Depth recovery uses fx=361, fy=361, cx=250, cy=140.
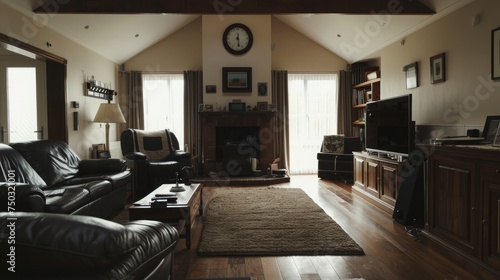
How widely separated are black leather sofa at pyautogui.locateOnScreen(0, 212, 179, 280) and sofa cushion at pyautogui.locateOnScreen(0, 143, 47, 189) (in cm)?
241

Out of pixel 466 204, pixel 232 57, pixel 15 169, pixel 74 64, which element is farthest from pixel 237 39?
pixel 466 204

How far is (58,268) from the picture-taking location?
0.99 m

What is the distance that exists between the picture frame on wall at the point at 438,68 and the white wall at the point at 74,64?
191 inches

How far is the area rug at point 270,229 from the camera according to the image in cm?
290

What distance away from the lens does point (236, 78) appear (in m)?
7.08

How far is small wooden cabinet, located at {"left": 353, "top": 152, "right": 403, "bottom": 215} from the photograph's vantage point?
13.7 feet

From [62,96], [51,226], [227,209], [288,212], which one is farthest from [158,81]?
[51,226]

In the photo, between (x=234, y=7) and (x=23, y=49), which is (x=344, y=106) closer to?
(x=234, y=7)

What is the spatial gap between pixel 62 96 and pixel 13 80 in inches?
40.4

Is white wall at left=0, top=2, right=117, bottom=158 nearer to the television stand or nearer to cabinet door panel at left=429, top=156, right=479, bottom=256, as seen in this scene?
the television stand

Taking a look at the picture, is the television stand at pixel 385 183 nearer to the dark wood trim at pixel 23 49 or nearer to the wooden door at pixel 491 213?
the wooden door at pixel 491 213

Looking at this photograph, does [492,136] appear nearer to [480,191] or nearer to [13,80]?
[480,191]

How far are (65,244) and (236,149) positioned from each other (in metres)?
6.00

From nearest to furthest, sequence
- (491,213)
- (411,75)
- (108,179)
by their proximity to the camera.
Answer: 1. (491,213)
2. (108,179)
3. (411,75)
